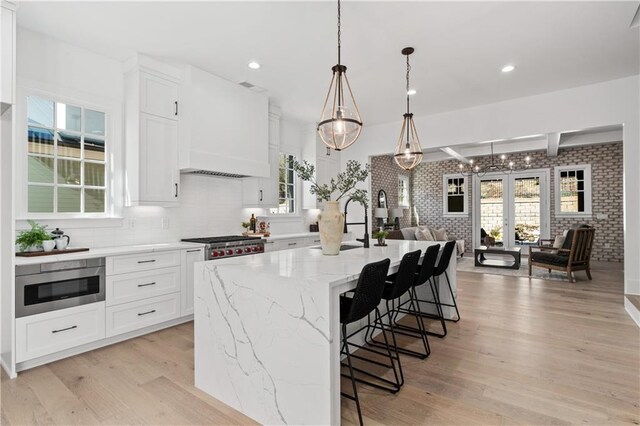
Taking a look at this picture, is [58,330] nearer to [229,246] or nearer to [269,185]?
[229,246]

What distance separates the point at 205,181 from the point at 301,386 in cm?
348

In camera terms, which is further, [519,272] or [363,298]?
[519,272]

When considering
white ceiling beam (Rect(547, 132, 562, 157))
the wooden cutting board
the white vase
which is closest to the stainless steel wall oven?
the wooden cutting board

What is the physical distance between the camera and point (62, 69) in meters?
3.38

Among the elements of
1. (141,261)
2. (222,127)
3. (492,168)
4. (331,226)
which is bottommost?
(141,261)

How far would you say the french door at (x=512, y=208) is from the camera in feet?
28.9

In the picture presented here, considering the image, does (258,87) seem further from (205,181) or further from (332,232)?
(332,232)

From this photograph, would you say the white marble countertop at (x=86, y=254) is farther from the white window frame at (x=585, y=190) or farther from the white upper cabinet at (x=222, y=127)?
the white window frame at (x=585, y=190)

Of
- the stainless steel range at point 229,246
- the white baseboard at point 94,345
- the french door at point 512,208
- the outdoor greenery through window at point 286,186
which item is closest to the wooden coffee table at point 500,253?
the french door at point 512,208

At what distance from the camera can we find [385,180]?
8.82 metres

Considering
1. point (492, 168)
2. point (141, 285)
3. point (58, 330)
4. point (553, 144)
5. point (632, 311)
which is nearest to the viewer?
point (58, 330)

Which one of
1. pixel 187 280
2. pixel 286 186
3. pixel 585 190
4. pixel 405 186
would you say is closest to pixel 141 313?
pixel 187 280

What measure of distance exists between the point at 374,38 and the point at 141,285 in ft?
11.3

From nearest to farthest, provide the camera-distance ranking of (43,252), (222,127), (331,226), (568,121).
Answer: (331,226) < (43,252) < (222,127) < (568,121)
